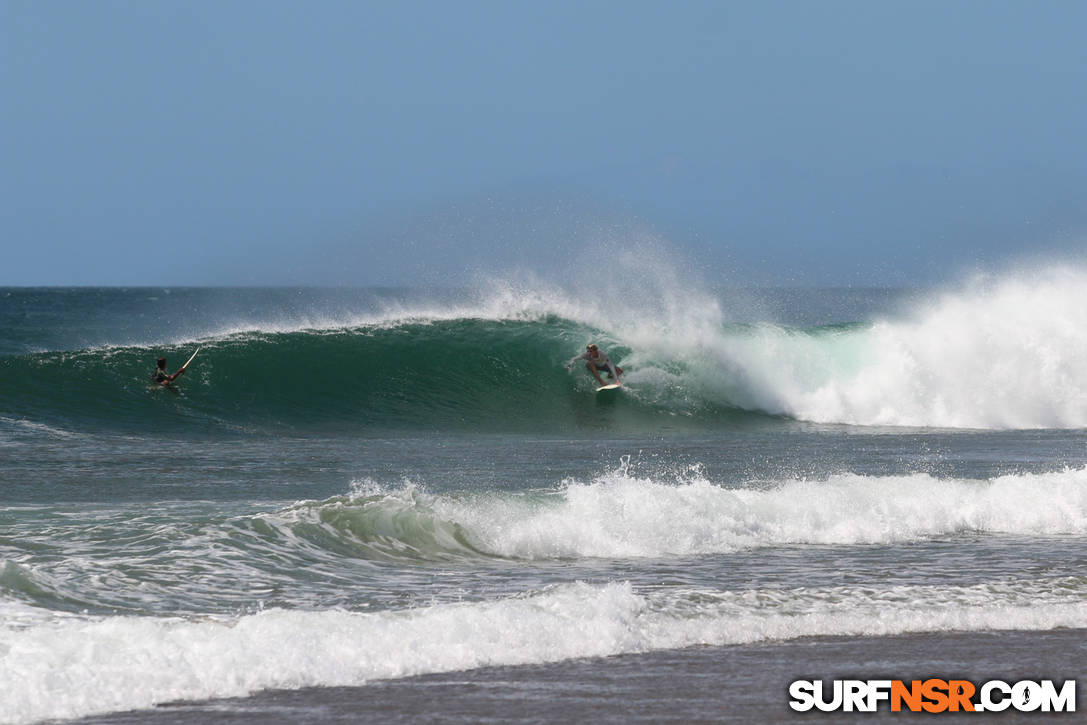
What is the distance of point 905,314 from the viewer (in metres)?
26.0

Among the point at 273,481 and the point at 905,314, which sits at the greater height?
the point at 905,314

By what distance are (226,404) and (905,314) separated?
1428 centimetres

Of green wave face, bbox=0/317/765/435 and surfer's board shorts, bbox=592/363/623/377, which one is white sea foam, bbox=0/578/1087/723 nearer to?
green wave face, bbox=0/317/765/435

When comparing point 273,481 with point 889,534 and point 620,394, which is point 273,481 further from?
point 620,394

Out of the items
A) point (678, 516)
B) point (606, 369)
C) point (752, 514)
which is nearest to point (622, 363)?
point (606, 369)

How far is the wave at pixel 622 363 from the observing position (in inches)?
818

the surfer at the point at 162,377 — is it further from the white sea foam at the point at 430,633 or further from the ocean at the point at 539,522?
the white sea foam at the point at 430,633

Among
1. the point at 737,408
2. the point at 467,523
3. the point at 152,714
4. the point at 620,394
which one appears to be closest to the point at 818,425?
the point at 737,408

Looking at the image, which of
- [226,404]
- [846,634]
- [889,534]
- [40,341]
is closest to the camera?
[846,634]

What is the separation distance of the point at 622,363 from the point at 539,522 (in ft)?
46.4

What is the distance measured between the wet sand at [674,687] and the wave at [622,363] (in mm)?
13285

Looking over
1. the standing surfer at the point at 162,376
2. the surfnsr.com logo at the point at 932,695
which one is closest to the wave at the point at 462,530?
the surfnsr.com logo at the point at 932,695

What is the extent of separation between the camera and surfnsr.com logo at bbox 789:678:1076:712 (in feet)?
18.1

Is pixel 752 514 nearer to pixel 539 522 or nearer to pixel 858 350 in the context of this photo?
pixel 539 522
